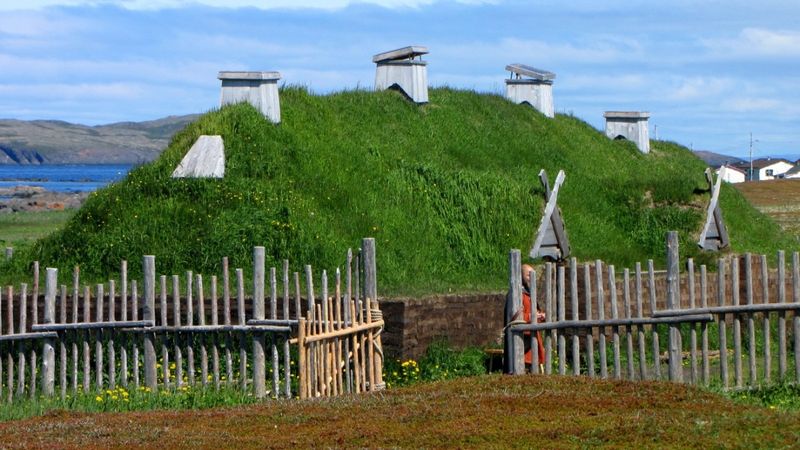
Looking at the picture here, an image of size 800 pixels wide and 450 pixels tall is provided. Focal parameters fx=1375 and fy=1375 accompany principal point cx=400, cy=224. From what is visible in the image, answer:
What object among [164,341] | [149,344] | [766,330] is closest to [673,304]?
[766,330]

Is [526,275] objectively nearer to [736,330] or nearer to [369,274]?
[369,274]

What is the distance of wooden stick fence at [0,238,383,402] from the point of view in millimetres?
17344

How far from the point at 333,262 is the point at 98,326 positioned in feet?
19.4

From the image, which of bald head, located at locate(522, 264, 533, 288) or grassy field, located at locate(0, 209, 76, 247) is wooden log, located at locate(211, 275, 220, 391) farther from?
grassy field, located at locate(0, 209, 76, 247)

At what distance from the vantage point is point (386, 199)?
84.6 feet

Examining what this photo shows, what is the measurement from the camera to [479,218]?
26.8m

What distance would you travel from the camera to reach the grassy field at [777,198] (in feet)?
232


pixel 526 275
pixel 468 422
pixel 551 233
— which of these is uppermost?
pixel 551 233

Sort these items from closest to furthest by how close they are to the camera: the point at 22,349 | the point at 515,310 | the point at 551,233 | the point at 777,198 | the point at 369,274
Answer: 1. the point at 515,310
2. the point at 22,349
3. the point at 369,274
4. the point at 551,233
5. the point at 777,198

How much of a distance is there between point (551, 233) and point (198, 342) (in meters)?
11.3

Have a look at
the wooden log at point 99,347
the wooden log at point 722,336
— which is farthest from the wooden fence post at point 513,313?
the wooden log at point 99,347

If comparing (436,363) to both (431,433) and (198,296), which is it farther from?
(431,433)

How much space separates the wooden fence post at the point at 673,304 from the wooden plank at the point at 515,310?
184 centimetres

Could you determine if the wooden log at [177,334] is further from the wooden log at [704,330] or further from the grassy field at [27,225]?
the grassy field at [27,225]
